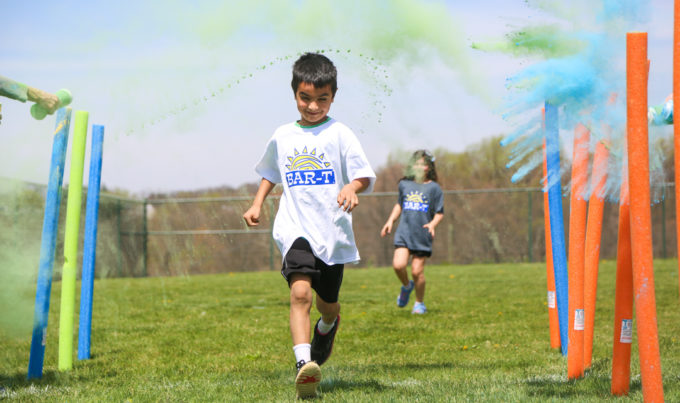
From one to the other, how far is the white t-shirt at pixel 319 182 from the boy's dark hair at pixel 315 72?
28 cm

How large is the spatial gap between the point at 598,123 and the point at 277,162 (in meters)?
2.03

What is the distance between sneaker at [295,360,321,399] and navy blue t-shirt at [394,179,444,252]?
15.6 ft

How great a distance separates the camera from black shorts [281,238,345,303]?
392 centimetres

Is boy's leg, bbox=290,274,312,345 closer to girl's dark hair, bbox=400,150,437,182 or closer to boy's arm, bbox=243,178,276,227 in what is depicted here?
boy's arm, bbox=243,178,276,227

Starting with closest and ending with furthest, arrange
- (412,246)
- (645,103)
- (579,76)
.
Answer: (645,103)
(579,76)
(412,246)

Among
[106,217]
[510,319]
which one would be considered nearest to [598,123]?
[510,319]

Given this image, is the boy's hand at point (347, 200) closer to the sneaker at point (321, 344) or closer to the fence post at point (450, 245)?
the sneaker at point (321, 344)

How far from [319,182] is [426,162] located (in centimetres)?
461

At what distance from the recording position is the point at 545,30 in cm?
316

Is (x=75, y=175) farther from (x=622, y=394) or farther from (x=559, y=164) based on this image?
(x=622, y=394)

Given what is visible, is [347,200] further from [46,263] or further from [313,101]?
[46,263]

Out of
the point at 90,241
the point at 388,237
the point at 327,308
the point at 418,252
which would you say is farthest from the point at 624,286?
the point at 388,237

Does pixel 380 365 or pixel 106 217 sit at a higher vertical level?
pixel 106 217

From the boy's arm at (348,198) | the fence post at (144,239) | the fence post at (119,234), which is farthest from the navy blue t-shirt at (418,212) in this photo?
the fence post at (144,239)
